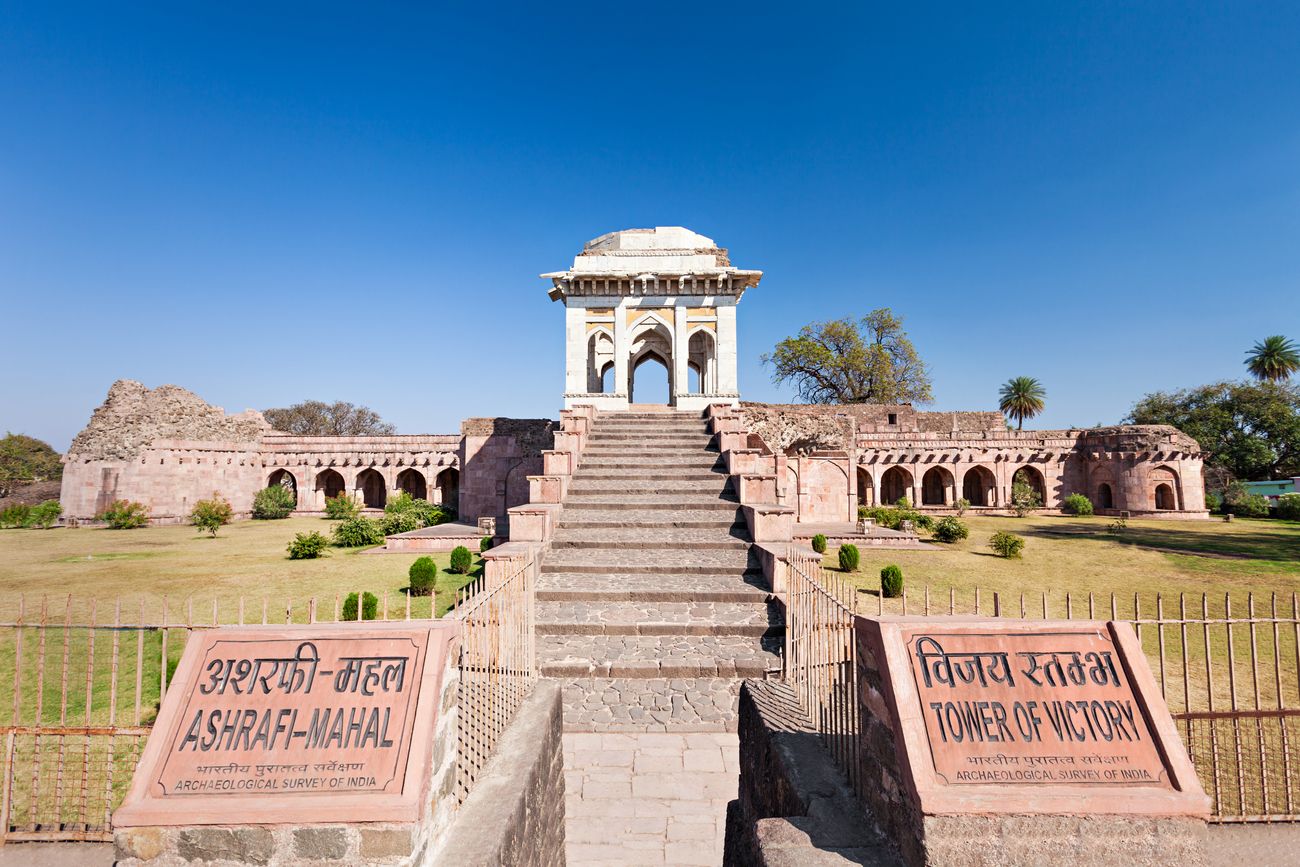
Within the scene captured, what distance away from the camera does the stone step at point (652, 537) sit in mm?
9812

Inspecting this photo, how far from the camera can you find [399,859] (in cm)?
222

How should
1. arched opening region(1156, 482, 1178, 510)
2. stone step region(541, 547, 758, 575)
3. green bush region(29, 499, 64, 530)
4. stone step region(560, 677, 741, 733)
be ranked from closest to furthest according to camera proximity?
stone step region(560, 677, 741, 733) → stone step region(541, 547, 758, 575) → green bush region(29, 499, 64, 530) → arched opening region(1156, 482, 1178, 510)

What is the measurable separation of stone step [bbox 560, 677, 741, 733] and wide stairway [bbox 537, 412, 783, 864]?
0.05ft

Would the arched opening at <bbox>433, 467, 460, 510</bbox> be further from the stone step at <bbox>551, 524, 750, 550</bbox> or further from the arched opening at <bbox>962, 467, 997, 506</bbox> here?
the arched opening at <bbox>962, 467, 997, 506</bbox>

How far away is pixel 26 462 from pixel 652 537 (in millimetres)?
52614

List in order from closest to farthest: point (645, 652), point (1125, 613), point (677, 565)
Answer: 1. point (645, 652)
2. point (677, 565)
3. point (1125, 613)

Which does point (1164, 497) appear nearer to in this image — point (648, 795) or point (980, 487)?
point (980, 487)

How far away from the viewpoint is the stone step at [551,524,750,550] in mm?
9812

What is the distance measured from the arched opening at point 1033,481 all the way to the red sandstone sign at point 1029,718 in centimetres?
3589

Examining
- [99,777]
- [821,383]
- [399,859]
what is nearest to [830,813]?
[399,859]

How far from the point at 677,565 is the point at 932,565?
8557 mm

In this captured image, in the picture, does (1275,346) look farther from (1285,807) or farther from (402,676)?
(402,676)

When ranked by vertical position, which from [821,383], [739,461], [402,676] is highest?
[821,383]

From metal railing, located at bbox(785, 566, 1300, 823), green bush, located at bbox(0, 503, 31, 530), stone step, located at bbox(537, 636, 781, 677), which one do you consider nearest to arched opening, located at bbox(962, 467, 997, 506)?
metal railing, located at bbox(785, 566, 1300, 823)
